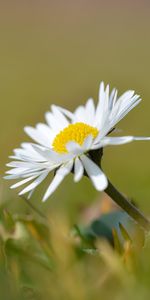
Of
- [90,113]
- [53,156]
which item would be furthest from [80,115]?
[53,156]

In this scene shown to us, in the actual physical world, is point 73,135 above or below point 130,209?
above

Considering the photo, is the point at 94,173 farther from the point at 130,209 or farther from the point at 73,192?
the point at 73,192

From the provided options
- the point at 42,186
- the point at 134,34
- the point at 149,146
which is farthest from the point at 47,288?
the point at 134,34

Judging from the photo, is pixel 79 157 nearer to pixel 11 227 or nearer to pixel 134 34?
pixel 11 227

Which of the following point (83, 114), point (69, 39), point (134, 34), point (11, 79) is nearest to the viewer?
point (83, 114)

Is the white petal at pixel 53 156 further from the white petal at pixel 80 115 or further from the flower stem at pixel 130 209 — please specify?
the white petal at pixel 80 115

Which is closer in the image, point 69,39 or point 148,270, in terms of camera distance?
point 148,270

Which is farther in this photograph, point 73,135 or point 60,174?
point 73,135

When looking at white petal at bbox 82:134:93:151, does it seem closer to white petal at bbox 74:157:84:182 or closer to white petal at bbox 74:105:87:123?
white petal at bbox 74:157:84:182
